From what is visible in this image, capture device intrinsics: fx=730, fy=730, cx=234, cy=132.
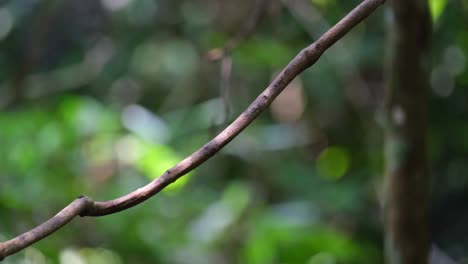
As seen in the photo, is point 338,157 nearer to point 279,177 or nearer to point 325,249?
point 279,177

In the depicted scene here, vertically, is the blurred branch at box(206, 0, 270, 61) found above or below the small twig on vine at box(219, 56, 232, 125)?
above

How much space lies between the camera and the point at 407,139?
0.90 m

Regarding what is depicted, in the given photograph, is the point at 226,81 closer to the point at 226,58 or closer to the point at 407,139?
the point at 226,58

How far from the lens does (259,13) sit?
97cm

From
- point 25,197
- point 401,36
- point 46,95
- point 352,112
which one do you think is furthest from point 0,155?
point 352,112

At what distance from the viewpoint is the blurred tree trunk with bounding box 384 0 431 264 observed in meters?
0.85

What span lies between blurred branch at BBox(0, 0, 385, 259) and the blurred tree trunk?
15.5 inches

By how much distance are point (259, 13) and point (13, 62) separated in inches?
50.3

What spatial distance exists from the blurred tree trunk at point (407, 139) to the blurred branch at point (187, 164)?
395 mm

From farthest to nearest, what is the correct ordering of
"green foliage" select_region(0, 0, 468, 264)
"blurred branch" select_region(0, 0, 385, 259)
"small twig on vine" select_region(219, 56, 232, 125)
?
"green foliage" select_region(0, 0, 468, 264) < "small twig on vine" select_region(219, 56, 232, 125) < "blurred branch" select_region(0, 0, 385, 259)

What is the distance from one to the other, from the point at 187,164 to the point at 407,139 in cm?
53

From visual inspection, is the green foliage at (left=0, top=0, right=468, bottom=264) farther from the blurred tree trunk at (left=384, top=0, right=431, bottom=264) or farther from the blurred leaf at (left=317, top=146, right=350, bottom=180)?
the blurred tree trunk at (left=384, top=0, right=431, bottom=264)

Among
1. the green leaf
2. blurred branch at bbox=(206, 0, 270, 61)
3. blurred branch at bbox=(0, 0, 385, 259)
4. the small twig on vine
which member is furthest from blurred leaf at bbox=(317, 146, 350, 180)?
blurred branch at bbox=(0, 0, 385, 259)

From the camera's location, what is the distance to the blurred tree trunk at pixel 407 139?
847mm
